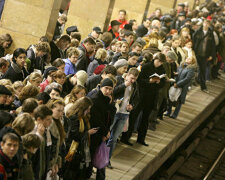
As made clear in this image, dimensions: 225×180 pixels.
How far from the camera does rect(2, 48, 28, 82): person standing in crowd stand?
34.8 ft

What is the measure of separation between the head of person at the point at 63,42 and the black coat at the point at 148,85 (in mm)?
1611

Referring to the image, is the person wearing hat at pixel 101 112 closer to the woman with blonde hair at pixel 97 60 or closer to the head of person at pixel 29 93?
the head of person at pixel 29 93

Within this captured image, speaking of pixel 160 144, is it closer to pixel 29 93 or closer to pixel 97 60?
pixel 97 60

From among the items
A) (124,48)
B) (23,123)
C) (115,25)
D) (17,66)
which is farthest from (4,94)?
(115,25)

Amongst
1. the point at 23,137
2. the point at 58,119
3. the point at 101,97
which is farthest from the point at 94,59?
the point at 23,137

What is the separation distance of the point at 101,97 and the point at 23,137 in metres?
2.72

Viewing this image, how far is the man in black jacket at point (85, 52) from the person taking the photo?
12.3 metres

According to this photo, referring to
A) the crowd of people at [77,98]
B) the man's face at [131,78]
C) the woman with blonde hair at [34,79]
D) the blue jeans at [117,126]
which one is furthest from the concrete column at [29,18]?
the woman with blonde hair at [34,79]

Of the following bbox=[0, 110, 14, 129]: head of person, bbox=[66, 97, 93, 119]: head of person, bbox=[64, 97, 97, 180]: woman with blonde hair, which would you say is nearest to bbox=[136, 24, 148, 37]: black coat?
bbox=[64, 97, 97, 180]: woman with blonde hair

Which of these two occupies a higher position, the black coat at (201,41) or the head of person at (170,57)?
the black coat at (201,41)

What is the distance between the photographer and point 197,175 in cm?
1650

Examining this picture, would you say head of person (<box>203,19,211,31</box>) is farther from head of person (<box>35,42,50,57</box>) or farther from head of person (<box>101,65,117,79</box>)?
head of person (<box>101,65,117,79</box>)

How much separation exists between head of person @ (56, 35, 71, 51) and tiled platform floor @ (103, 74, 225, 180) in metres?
2.39

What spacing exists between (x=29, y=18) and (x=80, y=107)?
5.42 m
